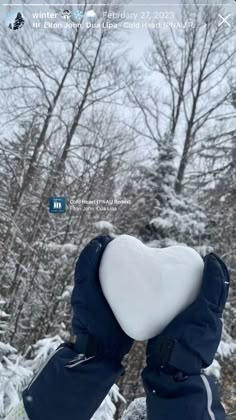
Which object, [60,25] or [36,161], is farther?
[36,161]

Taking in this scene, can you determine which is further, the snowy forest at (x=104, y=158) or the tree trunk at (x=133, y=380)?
the tree trunk at (x=133, y=380)

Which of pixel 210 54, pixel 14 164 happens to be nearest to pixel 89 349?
pixel 14 164

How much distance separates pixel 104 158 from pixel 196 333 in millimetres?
1799

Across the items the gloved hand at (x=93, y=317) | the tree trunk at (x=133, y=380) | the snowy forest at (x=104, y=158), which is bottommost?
the tree trunk at (x=133, y=380)

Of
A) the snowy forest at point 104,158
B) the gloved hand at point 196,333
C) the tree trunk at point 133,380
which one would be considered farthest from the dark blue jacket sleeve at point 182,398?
the tree trunk at point 133,380

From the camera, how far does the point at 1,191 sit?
2.01 metres

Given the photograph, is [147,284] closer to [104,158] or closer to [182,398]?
[182,398]

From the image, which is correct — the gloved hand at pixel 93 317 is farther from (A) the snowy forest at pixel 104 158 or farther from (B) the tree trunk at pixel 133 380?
(B) the tree trunk at pixel 133 380

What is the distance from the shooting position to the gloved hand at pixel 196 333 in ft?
1.18

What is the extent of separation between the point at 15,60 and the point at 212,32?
0.91m

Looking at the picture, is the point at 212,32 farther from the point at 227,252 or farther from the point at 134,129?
the point at 227,252

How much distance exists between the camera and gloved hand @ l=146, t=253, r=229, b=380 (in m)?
0.36

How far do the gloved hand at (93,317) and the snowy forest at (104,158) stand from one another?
1.34 m

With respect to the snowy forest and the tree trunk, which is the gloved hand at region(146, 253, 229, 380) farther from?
the tree trunk
